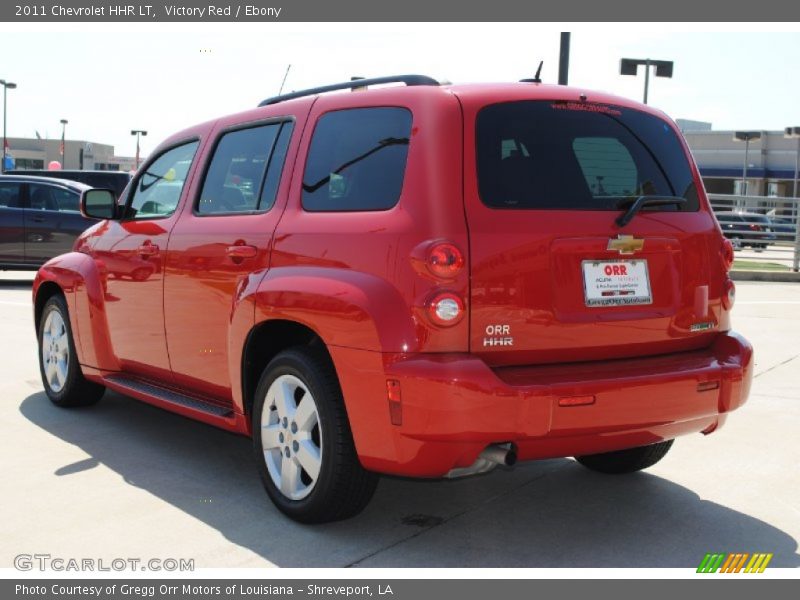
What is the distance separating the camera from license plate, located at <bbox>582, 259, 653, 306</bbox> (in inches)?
153

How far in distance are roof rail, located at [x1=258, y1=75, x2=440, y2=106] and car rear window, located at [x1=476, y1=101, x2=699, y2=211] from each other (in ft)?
1.21

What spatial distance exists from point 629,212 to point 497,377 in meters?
0.96

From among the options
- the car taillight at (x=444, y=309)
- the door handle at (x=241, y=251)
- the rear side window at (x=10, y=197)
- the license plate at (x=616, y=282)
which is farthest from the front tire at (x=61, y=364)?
the rear side window at (x=10, y=197)

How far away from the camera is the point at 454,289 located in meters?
3.61

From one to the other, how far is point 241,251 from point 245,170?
1.75ft

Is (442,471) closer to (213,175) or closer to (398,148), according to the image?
(398,148)

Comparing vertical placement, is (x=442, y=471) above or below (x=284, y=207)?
below

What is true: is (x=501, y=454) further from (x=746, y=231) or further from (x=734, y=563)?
(x=746, y=231)

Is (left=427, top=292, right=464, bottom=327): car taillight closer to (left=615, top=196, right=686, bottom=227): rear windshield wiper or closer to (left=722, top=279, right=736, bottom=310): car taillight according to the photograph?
(left=615, top=196, right=686, bottom=227): rear windshield wiper

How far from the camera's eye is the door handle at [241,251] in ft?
14.6

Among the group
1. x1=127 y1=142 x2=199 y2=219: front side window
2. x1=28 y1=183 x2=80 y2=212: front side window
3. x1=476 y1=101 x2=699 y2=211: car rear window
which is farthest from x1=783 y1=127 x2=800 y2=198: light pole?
x1=476 y1=101 x2=699 y2=211: car rear window

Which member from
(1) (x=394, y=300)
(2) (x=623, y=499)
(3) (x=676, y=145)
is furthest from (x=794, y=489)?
(1) (x=394, y=300)

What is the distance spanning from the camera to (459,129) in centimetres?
380

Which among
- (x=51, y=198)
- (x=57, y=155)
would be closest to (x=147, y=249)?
(x=51, y=198)
